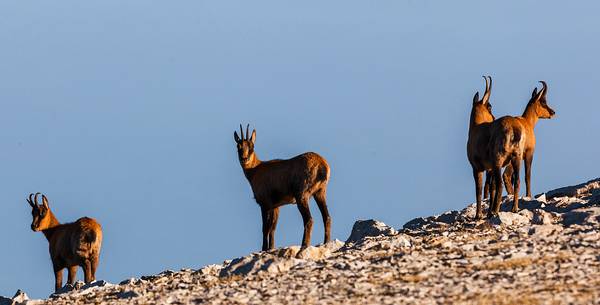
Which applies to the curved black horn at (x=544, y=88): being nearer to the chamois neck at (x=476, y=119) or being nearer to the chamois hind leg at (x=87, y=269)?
the chamois neck at (x=476, y=119)

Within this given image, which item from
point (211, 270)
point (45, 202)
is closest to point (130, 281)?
point (211, 270)

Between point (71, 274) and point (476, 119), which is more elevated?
point (476, 119)

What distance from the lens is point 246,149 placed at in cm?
3203

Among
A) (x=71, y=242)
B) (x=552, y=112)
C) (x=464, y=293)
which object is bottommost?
(x=464, y=293)

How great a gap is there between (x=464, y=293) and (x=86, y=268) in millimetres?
17318

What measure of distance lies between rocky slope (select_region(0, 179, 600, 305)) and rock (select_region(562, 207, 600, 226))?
1.4 inches

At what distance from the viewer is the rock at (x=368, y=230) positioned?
1217 inches

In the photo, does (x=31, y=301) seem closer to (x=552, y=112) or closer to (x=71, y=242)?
(x=71, y=242)

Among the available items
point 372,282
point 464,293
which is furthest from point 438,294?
point 372,282

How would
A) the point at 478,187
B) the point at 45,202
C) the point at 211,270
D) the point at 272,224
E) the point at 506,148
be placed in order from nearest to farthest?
the point at 211,270, the point at 506,148, the point at 272,224, the point at 478,187, the point at 45,202

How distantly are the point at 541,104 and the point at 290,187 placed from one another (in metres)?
12.0

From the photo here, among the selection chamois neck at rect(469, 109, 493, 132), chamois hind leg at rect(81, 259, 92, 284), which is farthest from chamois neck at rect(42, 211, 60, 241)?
chamois neck at rect(469, 109, 493, 132)

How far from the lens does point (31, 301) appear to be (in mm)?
26281

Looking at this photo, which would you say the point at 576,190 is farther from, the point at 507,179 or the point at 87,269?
the point at 87,269
